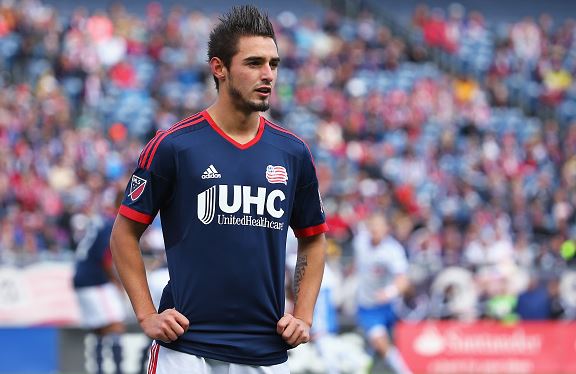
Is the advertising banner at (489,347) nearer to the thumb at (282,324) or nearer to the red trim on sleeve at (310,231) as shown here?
the red trim on sleeve at (310,231)

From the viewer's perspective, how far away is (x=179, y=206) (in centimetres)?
462

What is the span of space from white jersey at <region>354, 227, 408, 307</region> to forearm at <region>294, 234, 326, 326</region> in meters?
8.01

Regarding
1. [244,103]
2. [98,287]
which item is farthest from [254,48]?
[98,287]

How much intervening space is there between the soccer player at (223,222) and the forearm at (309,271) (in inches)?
6.7

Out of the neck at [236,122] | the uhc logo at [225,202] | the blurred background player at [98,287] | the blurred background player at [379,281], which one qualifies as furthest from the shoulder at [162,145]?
the blurred background player at [379,281]

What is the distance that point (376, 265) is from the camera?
43.0 feet

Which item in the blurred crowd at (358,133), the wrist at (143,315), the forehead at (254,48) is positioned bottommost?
the wrist at (143,315)

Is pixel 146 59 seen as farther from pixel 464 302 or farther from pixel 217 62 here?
pixel 217 62

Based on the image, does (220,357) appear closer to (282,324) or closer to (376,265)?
(282,324)

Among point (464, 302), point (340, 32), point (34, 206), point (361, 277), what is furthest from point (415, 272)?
point (340, 32)

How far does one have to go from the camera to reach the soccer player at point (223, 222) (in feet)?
15.0

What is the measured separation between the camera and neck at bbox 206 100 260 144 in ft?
15.3

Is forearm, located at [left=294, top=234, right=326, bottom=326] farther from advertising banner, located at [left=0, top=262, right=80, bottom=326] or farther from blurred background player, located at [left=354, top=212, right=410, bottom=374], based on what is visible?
advertising banner, located at [left=0, top=262, right=80, bottom=326]

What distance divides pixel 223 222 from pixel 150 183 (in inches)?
12.4
